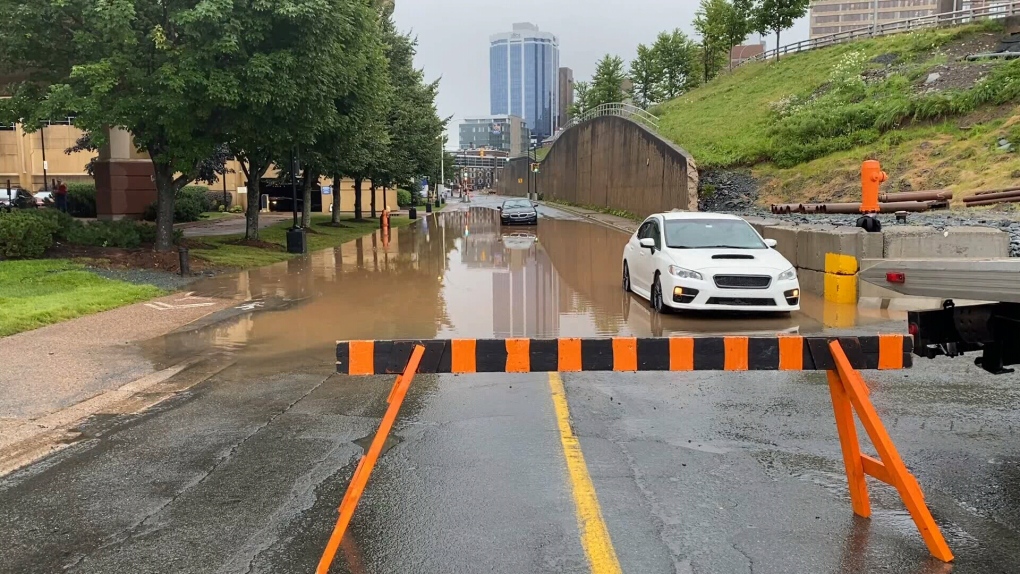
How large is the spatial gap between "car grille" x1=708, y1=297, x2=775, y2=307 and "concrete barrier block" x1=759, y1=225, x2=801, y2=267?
434 centimetres

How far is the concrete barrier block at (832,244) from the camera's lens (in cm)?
1334

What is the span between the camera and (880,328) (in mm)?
10906

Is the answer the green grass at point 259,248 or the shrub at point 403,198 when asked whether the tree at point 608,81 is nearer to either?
the shrub at point 403,198

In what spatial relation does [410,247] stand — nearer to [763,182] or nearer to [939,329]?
[763,182]

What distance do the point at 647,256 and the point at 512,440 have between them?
803cm

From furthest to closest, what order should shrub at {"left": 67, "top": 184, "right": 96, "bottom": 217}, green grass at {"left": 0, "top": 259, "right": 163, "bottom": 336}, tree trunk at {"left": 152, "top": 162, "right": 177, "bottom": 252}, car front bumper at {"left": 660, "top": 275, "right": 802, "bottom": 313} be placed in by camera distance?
shrub at {"left": 67, "top": 184, "right": 96, "bottom": 217} < tree trunk at {"left": 152, "top": 162, "right": 177, "bottom": 252} < car front bumper at {"left": 660, "top": 275, "right": 802, "bottom": 313} < green grass at {"left": 0, "top": 259, "right": 163, "bottom": 336}

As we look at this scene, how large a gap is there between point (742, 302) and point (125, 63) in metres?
12.6

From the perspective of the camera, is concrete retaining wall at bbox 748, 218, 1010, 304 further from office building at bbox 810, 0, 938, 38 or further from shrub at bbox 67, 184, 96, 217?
office building at bbox 810, 0, 938, 38

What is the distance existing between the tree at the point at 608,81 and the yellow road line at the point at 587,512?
258 feet

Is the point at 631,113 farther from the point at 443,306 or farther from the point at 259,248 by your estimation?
the point at 443,306

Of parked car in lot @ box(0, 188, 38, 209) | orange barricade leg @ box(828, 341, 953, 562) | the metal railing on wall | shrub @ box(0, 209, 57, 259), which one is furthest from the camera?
the metal railing on wall

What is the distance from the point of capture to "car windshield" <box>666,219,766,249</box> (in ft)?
43.0

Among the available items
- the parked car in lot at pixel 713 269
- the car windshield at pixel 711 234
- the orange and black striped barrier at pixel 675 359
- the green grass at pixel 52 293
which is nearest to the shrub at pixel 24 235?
the green grass at pixel 52 293

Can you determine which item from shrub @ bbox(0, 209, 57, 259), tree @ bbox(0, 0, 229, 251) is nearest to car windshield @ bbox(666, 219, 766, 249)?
tree @ bbox(0, 0, 229, 251)
